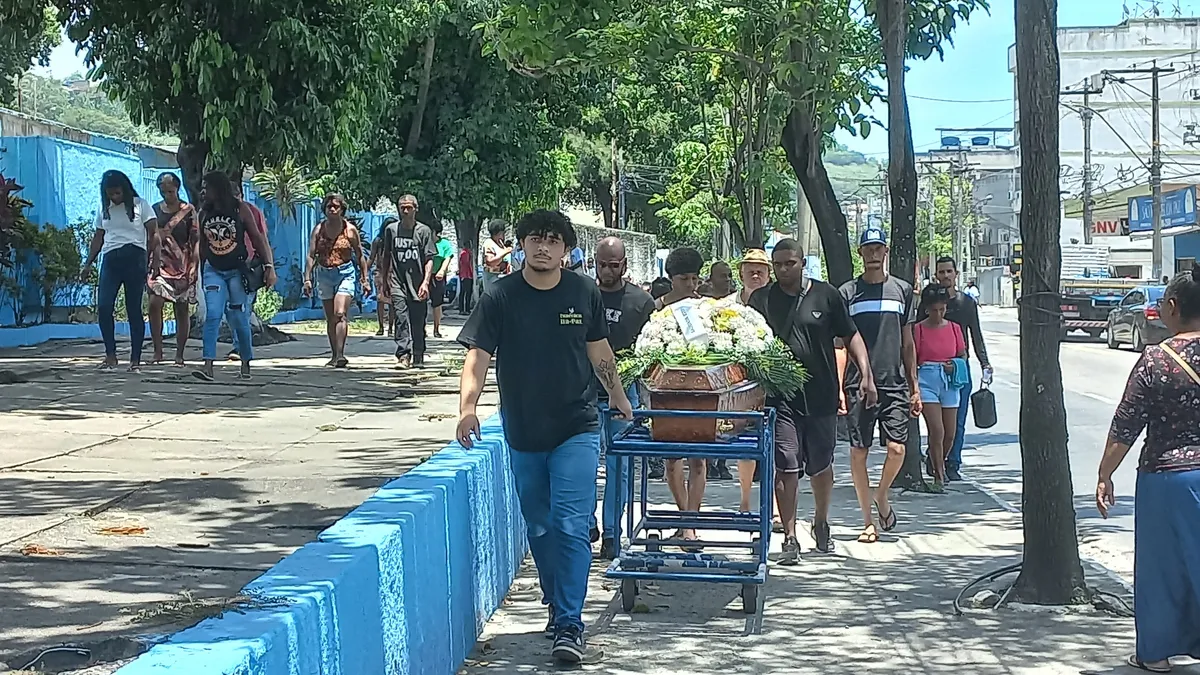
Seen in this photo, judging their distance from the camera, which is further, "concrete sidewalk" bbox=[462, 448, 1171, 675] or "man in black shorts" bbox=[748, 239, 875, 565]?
"man in black shorts" bbox=[748, 239, 875, 565]

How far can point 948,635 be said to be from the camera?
7.10 metres

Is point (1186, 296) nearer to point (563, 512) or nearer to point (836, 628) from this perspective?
point (836, 628)

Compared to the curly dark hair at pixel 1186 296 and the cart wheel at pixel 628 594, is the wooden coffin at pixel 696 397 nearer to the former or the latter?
the cart wheel at pixel 628 594

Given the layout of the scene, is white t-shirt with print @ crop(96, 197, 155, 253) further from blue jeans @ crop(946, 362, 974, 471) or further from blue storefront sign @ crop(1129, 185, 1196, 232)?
blue storefront sign @ crop(1129, 185, 1196, 232)

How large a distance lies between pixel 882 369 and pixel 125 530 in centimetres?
531

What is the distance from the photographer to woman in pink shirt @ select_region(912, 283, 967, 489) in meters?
11.6

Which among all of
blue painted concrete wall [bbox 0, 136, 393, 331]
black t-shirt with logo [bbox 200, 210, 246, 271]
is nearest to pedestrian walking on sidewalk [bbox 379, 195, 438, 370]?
black t-shirt with logo [bbox 200, 210, 246, 271]

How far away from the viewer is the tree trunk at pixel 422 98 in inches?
1102

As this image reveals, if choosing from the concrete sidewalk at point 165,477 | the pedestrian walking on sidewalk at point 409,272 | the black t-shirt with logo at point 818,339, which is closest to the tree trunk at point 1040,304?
the black t-shirt with logo at point 818,339

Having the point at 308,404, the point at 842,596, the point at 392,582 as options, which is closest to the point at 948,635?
the point at 842,596

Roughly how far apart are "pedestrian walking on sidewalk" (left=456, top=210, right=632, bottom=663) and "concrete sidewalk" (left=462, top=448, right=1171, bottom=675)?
0.43m

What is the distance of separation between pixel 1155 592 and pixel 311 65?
34.0ft

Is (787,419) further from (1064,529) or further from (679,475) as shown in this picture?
(1064,529)

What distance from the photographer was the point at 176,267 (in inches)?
527
